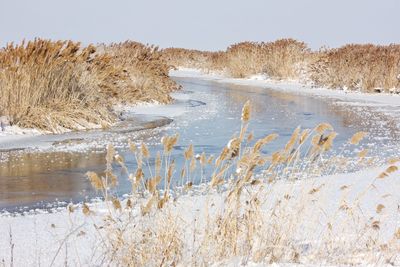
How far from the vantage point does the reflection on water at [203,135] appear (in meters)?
5.37

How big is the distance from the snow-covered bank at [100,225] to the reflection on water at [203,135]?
2.90 ft

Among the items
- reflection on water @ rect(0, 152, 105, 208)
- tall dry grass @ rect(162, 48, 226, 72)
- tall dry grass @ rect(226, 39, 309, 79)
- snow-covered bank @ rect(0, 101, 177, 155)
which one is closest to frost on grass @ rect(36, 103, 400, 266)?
reflection on water @ rect(0, 152, 105, 208)

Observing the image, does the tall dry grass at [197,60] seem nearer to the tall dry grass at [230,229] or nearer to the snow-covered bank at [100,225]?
the snow-covered bank at [100,225]

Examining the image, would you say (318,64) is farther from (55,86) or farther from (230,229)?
(230,229)

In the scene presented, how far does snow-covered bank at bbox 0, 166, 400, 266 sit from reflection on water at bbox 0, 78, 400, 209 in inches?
34.8

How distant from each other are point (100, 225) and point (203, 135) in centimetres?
518

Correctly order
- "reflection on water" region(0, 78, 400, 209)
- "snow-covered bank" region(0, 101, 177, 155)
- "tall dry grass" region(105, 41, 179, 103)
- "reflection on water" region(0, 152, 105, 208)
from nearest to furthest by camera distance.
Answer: "reflection on water" region(0, 152, 105, 208) → "reflection on water" region(0, 78, 400, 209) → "snow-covered bank" region(0, 101, 177, 155) → "tall dry grass" region(105, 41, 179, 103)

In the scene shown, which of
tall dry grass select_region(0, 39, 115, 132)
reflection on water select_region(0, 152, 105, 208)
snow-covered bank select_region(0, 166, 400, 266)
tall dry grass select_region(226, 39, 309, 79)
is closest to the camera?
snow-covered bank select_region(0, 166, 400, 266)

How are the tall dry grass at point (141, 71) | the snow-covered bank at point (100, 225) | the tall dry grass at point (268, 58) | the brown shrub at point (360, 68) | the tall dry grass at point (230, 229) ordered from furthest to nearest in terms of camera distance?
the tall dry grass at point (268, 58), the brown shrub at point (360, 68), the tall dry grass at point (141, 71), the snow-covered bank at point (100, 225), the tall dry grass at point (230, 229)

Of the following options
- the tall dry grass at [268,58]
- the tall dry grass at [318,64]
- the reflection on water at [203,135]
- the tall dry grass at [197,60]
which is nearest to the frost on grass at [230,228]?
the reflection on water at [203,135]

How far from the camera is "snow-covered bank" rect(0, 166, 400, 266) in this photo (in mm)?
3096

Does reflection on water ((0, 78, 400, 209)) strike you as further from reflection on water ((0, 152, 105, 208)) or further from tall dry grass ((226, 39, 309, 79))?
tall dry grass ((226, 39, 309, 79))

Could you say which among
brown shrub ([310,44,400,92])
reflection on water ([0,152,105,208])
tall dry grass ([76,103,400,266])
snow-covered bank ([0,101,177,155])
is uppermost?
brown shrub ([310,44,400,92])

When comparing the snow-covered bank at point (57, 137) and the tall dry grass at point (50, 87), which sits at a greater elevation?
the tall dry grass at point (50, 87)
